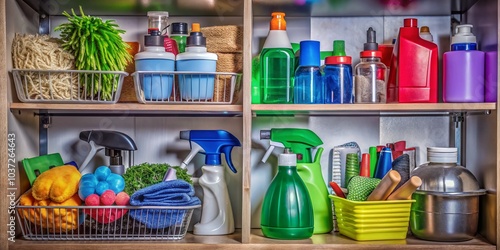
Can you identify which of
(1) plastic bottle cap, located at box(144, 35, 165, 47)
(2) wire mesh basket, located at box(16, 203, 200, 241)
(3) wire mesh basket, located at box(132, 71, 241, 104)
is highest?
(1) plastic bottle cap, located at box(144, 35, 165, 47)

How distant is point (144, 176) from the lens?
150 cm

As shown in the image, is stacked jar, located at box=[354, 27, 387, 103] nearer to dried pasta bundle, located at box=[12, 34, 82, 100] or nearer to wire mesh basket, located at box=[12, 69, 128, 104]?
wire mesh basket, located at box=[12, 69, 128, 104]

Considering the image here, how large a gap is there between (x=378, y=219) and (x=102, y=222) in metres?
0.64

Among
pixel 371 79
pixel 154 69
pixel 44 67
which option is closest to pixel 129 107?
pixel 154 69

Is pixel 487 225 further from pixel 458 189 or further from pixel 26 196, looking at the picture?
pixel 26 196

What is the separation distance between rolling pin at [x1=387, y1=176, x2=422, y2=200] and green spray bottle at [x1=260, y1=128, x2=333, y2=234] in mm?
180

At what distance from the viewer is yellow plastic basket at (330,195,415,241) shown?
1429mm

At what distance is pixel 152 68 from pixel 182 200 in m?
0.32

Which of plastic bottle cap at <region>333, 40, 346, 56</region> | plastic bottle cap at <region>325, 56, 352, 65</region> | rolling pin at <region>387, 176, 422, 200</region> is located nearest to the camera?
rolling pin at <region>387, 176, 422, 200</region>

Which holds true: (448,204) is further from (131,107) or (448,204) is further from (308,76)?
(131,107)

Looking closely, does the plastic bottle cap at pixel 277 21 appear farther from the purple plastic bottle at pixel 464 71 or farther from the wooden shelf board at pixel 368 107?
the purple plastic bottle at pixel 464 71

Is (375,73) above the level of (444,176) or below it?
above

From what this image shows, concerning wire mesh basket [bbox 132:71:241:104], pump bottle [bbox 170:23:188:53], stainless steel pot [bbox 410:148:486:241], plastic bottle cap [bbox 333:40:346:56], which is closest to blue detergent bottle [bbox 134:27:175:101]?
wire mesh basket [bbox 132:71:241:104]

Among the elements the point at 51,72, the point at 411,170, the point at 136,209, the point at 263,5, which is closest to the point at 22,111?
the point at 51,72
